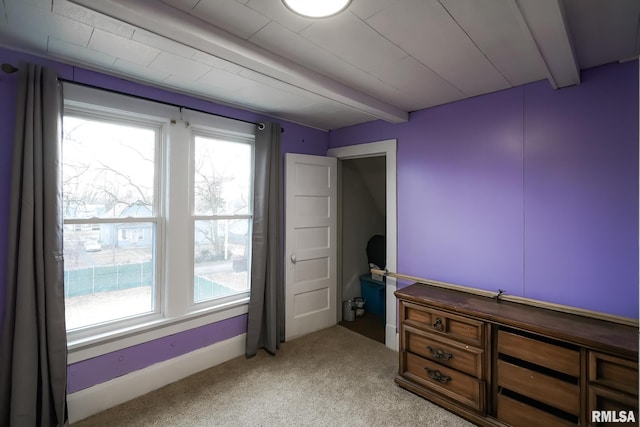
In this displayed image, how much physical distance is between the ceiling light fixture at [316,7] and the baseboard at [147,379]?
100 inches

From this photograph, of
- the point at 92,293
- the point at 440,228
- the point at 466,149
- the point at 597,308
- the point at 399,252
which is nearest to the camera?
the point at 597,308

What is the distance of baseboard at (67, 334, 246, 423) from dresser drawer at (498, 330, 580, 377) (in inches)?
83.7

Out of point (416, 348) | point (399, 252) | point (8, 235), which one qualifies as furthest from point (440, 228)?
point (8, 235)

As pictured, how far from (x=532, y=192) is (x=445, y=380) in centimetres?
146

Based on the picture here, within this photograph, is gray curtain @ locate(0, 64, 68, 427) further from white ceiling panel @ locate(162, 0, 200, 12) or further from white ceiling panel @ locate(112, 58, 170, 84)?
white ceiling panel @ locate(162, 0, 200, 12)

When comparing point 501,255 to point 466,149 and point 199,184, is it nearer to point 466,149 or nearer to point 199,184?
point 466,149

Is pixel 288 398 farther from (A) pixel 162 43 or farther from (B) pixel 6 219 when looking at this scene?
(A) pixel 162 43

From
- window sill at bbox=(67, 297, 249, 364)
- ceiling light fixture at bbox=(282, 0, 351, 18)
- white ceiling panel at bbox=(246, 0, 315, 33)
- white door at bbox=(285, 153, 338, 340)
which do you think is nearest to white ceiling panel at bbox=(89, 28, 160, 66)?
white ceiling panel at bbox=(246, 0, 315, 33)

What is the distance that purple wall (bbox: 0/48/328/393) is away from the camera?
1.67 m

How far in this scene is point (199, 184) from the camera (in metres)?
2.55

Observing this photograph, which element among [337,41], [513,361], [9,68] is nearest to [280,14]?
[337,41]

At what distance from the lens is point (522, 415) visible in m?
1.72

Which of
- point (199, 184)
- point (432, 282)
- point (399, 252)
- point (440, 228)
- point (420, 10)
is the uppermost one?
point (420, 10)

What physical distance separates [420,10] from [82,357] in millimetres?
2807
